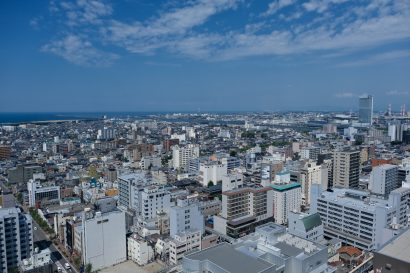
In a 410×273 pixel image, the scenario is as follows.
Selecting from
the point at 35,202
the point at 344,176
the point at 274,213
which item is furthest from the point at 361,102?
the point at 35,202

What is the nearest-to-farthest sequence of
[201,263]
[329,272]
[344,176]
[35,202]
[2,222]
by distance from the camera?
[201,263] → [329,272] → [2,222] → [35,202] → [344,176]

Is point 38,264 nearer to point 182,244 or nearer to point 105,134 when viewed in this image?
point 182,244

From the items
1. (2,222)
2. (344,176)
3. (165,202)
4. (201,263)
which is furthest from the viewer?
(344,176)

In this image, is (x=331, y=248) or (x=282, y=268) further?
(x=331, y=248)

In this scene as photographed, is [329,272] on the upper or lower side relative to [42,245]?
upper

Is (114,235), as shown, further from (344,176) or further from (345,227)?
(344,176)

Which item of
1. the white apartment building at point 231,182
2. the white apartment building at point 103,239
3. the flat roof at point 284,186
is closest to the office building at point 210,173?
the white apartment building at point 231,182

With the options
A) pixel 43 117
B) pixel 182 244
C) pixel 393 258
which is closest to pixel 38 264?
pixel 182 244
